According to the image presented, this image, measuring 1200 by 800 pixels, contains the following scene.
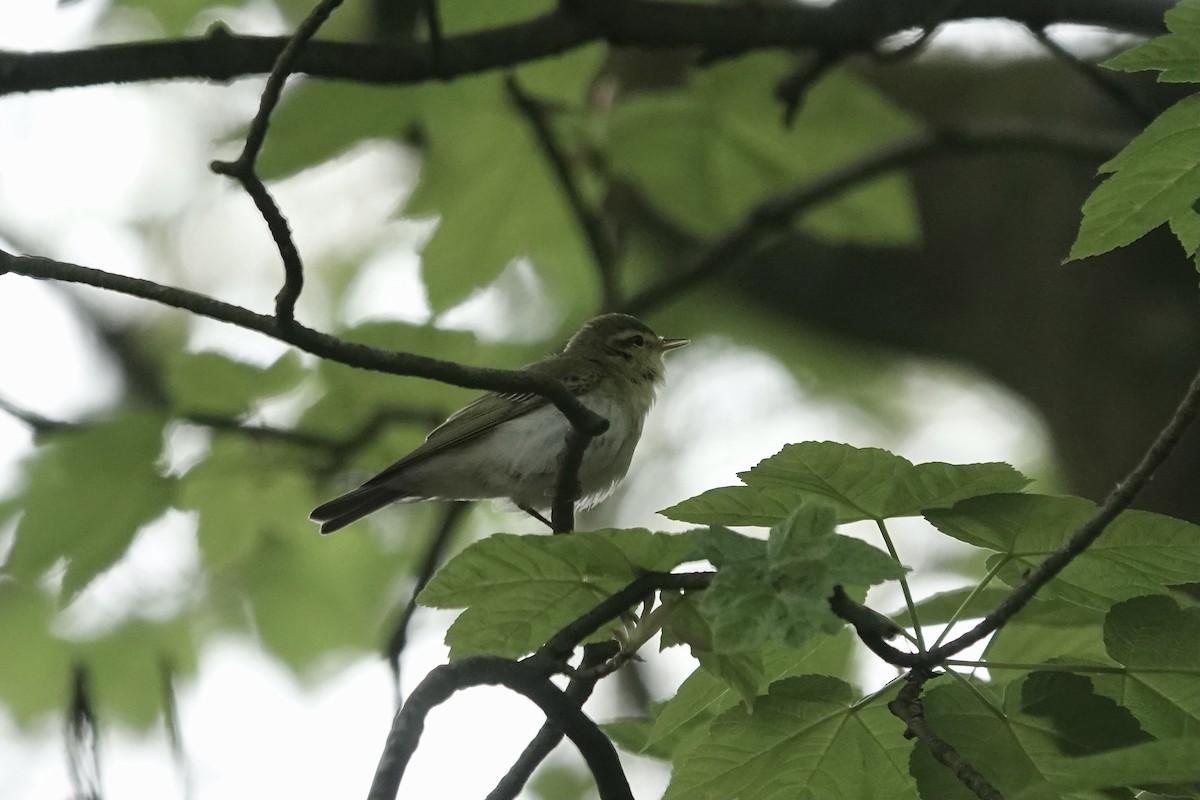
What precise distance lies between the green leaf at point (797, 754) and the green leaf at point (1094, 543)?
31 cm

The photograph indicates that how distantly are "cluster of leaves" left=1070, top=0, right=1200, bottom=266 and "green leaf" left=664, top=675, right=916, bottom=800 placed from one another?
31.1 inches

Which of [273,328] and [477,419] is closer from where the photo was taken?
[273,328]

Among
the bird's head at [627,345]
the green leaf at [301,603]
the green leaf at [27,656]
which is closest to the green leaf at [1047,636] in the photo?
the green leaf at [301,603]

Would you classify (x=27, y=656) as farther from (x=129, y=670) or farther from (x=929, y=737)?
(x=929, y=737)

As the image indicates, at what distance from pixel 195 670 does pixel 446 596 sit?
4.31m

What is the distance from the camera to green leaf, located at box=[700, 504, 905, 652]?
61.4 inches

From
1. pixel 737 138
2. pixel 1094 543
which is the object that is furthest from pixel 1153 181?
pixel 737 138

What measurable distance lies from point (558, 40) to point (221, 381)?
4.63 ft

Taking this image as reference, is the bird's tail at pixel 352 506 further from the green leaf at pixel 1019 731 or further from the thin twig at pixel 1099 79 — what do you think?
the green leaf at pixel 1019 731

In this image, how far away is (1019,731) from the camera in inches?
70.6

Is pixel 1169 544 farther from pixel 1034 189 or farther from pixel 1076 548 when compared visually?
pixel 1034 189

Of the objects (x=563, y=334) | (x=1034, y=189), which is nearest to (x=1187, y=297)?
(x=1034, y=189)

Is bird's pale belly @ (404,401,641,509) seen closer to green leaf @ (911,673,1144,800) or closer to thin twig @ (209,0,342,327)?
thin twig @ (209,0,342,327)

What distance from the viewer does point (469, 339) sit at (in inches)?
154
